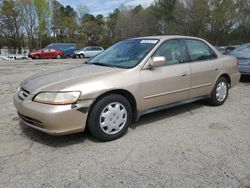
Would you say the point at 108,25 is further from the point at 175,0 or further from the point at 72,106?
the point at 72,106

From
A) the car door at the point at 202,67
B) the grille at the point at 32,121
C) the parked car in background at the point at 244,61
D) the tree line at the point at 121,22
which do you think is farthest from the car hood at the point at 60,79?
the tree line at the point at 121,22

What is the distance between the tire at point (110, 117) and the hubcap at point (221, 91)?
240 cm

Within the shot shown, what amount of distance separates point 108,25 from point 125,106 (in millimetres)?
56863

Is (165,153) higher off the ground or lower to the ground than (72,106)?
lower

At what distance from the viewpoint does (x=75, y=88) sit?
328cm

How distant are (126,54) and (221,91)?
2.35m

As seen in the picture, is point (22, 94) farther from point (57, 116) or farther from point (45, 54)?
point (45, 54)

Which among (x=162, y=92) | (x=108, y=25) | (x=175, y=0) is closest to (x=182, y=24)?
(x=175, y=0)

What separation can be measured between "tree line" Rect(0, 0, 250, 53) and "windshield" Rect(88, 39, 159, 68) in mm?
34867

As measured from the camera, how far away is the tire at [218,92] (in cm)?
523

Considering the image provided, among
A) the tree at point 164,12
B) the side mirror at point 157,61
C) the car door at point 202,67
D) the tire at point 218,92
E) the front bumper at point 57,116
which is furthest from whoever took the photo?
the tree at point 164,12

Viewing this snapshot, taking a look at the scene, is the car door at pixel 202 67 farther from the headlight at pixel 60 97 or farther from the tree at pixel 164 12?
the tree at pixel 164 12

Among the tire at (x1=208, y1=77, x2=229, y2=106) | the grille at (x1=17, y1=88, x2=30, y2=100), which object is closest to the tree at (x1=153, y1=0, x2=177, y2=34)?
the tire at (x1=208, y1=77, x2=229, y2=106)

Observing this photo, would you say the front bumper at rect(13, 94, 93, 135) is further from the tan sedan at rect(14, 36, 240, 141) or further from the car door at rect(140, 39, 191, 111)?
the car door at rect(140, 39, 191, 111)
